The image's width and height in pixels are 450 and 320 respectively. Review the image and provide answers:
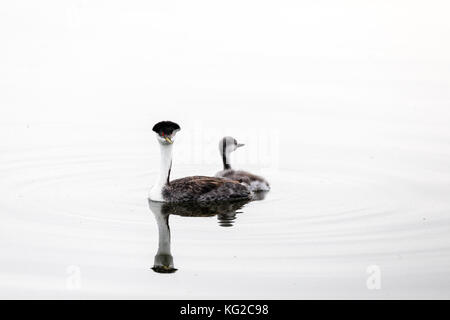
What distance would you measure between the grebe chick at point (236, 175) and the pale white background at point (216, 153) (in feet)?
1.21

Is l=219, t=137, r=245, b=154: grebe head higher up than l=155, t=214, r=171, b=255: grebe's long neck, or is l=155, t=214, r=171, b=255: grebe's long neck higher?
l=219, t=137, r=245, b=154: grebe head

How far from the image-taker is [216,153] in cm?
1858

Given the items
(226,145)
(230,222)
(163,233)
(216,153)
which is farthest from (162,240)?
(216,153)

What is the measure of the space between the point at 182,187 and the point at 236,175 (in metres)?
1.33

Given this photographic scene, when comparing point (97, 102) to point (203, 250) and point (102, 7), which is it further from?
point (102, 7)

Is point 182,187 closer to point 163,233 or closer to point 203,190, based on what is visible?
point 203,190

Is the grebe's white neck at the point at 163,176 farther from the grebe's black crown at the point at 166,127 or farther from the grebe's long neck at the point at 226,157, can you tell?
the grebe's long neck at the point at 226,157

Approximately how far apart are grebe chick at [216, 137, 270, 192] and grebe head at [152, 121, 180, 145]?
158 centimetres

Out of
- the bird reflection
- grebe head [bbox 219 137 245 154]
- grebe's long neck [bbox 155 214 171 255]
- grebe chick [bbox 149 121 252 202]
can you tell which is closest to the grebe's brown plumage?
grebe chick [bbox 149 121 252 202]

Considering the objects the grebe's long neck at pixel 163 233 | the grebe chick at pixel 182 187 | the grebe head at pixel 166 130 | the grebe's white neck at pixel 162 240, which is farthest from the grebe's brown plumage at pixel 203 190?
the grebe's long neck at pixel 163 233

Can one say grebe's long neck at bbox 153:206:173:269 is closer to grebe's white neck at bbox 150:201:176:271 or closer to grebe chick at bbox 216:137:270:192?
grebe's white neck at bbox 150:201:176:271

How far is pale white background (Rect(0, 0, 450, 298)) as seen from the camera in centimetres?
1107

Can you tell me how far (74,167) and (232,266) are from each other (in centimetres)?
681

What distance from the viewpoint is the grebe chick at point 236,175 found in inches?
607
